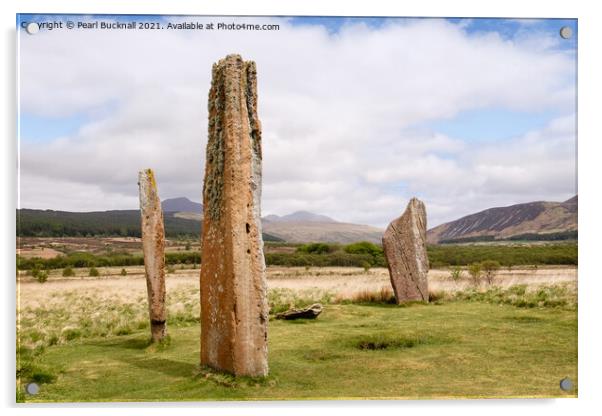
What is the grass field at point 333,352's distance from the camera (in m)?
8.51

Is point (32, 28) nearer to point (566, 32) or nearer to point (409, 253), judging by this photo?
point (566, 32)

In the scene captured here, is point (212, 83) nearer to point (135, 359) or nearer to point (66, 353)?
point (135, 359)

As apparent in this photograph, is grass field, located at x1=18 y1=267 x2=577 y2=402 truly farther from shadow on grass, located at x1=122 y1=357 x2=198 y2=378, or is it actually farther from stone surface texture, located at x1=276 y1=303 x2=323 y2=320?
stone surface texture, located at x1=276 y1=303 x2=323 y2=320

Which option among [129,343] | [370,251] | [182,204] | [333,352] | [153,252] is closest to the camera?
[333,352]

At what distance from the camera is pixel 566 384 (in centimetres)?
898

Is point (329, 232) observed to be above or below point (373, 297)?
below

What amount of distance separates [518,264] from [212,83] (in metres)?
23.0

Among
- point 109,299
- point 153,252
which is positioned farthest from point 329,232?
point 153,252

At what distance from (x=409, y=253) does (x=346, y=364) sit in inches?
329

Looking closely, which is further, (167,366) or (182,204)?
(182,204)

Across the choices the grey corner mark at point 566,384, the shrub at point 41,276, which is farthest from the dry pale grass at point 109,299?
the grey corner mark at point 566,384

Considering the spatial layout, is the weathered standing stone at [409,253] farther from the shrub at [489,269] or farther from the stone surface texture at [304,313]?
the shrub at [489,269]

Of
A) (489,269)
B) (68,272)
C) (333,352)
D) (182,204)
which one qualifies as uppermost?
(182,204)

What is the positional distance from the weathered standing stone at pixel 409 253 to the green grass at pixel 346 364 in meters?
4.26
